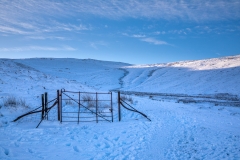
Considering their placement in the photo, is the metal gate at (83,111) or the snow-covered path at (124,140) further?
the metal gate at (83,111)

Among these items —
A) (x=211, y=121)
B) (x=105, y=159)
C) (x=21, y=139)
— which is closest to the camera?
(x=105, y=159)

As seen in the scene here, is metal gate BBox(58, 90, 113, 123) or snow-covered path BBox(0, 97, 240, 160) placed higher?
metal gate BBox(58, 90, 113, 123)

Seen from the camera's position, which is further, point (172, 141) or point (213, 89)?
point (213, 89)

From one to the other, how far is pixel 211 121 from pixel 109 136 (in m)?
6.16

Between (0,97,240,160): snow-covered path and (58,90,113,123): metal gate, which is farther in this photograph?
(58,90,113,123): metal gate

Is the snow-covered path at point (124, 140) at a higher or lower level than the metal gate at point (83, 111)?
lower

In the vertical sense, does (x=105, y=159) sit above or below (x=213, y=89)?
below

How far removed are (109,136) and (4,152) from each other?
147 inches

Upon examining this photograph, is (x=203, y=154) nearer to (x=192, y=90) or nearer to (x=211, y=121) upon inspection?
(x=211, y=121)

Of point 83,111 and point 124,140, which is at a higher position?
point 83,111

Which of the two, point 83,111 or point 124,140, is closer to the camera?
point 124,140

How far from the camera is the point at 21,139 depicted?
269 inches

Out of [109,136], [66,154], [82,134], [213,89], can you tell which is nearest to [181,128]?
Answer: [109,136]

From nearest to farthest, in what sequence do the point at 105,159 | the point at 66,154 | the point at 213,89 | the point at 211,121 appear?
the point at 105,159, the point at 66,154, the point at 211,121, the point at 213,89
